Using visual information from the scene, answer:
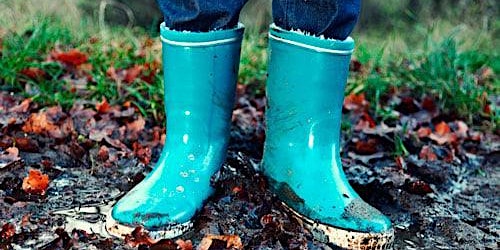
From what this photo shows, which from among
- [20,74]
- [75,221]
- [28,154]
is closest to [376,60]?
[20,74]

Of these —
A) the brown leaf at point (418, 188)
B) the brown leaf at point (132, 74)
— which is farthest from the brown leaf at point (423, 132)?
the brown leaf at point (132, 74)

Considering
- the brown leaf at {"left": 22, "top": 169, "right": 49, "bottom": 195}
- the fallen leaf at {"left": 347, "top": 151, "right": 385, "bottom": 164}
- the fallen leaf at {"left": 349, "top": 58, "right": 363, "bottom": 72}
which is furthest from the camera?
the fallen leaf at {"left": 349, "top": 58, "right": 363, "bottom": 72}

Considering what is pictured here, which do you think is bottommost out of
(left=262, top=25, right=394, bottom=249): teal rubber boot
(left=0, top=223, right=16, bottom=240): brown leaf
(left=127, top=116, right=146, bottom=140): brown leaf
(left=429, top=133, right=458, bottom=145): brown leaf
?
(left=429, top=133, right=458, bottom=145): brown leaf

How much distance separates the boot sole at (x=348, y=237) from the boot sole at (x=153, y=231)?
0.30m

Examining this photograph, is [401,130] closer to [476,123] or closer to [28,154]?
[476,123]

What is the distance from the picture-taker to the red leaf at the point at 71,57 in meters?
3.10

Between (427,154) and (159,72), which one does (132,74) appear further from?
(427,154)

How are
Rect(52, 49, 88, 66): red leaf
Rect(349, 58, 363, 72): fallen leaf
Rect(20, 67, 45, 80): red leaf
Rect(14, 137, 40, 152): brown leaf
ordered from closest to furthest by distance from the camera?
Rect(14, 137, 40, 152): brown leaf
Rect(20, 67, 45, 80): red leaf
Rect(52, 49, 88, 66): red leaf
Rect(349, 58, 363, 72): fallen leaf

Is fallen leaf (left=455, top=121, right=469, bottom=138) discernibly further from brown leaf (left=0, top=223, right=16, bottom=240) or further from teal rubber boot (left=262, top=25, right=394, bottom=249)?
brown leaf (left=0, top=223, right=16, bottom=240)

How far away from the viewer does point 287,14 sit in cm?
165

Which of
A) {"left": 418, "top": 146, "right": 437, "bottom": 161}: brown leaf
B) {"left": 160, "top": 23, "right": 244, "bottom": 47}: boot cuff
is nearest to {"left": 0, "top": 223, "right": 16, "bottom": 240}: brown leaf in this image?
{"left": 160, "top": 23, "right": 244, "bottom": 47}: boot cuff

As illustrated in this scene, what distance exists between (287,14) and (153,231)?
→ 1.94 ft

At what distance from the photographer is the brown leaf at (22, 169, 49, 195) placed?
191 centimetres

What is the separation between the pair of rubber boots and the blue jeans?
0.07ft
